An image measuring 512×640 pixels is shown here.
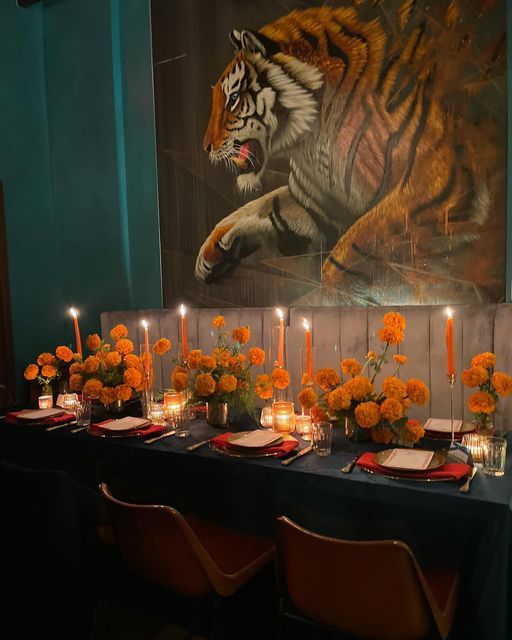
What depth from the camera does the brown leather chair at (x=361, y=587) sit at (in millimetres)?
1242

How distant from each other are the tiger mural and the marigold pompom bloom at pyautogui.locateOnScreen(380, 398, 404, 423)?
1647mm

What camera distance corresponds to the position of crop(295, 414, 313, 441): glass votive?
6.86 feet

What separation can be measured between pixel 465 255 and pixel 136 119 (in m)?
2.94

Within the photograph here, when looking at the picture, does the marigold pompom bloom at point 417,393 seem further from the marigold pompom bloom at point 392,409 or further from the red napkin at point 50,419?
the red napkin at point 50,419

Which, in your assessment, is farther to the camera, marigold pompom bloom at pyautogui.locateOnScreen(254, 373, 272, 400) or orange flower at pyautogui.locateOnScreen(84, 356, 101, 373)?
orange flower at pyautogui.locateOnScreen(84, 356, 101, 373)

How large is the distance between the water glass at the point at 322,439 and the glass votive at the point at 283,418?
31 centimetres

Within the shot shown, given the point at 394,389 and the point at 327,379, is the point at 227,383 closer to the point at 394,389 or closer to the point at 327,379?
the point at 327,379

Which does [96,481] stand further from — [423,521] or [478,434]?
[478,434]

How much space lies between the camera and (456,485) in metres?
1.55

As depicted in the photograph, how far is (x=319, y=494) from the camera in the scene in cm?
169

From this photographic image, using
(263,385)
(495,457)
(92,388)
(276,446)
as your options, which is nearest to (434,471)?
(495,457)

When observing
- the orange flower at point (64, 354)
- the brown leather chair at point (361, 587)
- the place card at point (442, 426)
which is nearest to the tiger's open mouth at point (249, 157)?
the orange flower at point (64, 354)

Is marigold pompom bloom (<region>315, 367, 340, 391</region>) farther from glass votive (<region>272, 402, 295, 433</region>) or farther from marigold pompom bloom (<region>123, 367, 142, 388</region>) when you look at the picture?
marigold pompom bloom (<region>123, 367, 142, 388</region>)

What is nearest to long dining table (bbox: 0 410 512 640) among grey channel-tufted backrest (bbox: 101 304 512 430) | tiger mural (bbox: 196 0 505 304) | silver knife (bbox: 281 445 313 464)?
silver knife (bbox: 281 445 313 464)
